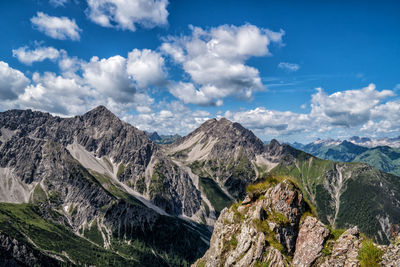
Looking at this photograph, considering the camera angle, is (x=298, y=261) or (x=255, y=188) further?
(x=255, y=188)

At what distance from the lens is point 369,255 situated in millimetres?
22438

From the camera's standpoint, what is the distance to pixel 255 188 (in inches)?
1673

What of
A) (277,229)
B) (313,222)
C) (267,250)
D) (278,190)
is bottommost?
(267,250)

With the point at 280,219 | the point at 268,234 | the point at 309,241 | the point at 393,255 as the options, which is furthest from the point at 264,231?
the point at 393,255

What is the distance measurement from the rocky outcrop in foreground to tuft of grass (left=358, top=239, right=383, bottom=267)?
0.09 meters

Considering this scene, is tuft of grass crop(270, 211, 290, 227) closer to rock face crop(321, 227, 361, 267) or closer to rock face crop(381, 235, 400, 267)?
rock face crop(321, 227, 361, 267)

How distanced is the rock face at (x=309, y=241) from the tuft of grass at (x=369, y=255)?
242 inches

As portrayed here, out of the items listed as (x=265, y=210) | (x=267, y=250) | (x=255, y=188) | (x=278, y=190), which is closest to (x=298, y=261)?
(x=267, y=250)

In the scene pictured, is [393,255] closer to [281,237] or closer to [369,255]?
[369,255]

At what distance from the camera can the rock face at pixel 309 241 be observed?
29062mm

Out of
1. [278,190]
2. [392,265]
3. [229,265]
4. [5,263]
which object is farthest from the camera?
[5,263]

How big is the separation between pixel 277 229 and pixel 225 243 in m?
9.46

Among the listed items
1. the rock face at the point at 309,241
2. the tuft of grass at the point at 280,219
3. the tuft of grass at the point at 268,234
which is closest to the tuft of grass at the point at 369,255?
the rock face at the point at 309,241

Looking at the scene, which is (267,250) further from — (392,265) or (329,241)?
(392,265)
